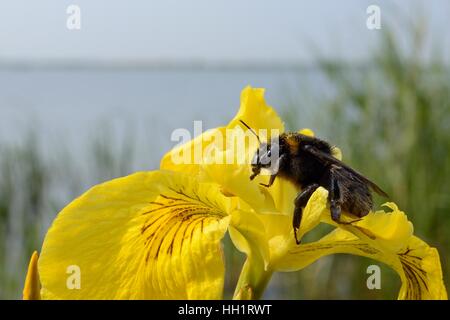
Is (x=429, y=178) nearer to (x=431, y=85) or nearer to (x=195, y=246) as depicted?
(x=431, y=85)

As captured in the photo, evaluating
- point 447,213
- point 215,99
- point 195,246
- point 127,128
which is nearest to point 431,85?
point 447,213

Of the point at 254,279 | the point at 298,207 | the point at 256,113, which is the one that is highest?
the point at 256,113

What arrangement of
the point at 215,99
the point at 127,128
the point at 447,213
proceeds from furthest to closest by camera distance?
the point at 215,99 → the point at 127,128 → the point at 447,213

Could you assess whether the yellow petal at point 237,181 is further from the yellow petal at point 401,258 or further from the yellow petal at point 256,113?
the yellow petal at point 256,113

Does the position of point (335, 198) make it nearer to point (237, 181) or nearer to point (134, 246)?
point (237, 181)

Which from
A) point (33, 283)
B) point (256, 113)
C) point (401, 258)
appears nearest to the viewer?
point (33, 283)

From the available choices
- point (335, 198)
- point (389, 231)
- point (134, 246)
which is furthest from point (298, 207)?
point (134, 246)

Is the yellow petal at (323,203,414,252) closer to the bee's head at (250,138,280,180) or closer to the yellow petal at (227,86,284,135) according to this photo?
the bee's head at (250,138,280,180)

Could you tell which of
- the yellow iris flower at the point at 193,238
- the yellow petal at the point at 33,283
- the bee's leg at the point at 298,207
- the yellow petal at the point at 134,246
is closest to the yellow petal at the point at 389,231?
the yellow iris flower at the point at 193,238
